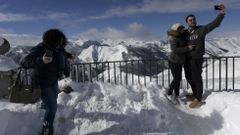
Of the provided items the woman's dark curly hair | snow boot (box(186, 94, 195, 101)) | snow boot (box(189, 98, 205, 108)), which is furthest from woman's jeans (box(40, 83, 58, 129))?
snow boot (box(186, 94, 195, 101))

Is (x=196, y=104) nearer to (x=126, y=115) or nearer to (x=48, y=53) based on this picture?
(x=126, y=115)

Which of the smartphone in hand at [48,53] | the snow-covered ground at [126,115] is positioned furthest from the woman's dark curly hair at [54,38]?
the snow-covered ground at [126,115]

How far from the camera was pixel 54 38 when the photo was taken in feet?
20.6

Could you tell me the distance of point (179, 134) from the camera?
7430 mm

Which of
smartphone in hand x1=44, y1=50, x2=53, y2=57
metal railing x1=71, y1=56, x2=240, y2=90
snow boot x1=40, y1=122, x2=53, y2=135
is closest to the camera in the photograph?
smartphone in hand x1=44, y1=50, x2=53, y2=57

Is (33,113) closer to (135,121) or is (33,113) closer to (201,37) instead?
(135,121)

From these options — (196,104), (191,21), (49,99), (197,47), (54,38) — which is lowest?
(196,104)

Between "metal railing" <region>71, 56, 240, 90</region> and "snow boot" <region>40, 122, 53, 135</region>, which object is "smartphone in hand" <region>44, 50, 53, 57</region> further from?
"metal railing" <region>71, 56, 240, 90</region>

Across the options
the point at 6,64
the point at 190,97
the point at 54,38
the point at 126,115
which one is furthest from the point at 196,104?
the point at 6,64

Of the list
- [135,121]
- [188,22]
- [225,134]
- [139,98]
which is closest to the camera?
[225,134]

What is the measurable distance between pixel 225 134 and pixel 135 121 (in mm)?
1890

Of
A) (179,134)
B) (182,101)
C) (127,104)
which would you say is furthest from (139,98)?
(179,134)

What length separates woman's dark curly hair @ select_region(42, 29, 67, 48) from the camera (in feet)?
20.5

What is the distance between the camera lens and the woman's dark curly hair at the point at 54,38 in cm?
626
